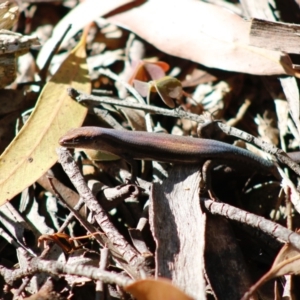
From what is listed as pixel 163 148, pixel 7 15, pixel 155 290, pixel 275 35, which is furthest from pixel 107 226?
pixel 7 15

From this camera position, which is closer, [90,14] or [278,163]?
[278,163]

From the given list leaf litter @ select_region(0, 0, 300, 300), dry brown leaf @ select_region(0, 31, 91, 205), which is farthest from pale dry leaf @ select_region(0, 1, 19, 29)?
dry brown leaf @ select_region(0, 31, 91, 205)

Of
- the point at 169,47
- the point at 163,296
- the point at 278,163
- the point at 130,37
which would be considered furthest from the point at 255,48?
the point at 163,296

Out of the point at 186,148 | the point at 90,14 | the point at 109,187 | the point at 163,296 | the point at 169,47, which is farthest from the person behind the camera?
the point at 90,14

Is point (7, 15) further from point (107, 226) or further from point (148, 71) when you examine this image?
point (107, 226)

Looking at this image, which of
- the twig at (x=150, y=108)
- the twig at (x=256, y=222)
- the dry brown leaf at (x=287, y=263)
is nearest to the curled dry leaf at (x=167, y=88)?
the twig at (x=150, y=108)

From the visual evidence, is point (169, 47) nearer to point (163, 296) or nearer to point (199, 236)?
point (199, 236)

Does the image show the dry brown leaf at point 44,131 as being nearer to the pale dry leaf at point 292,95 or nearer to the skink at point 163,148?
the skink at point 163,148

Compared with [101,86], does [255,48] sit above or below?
above
